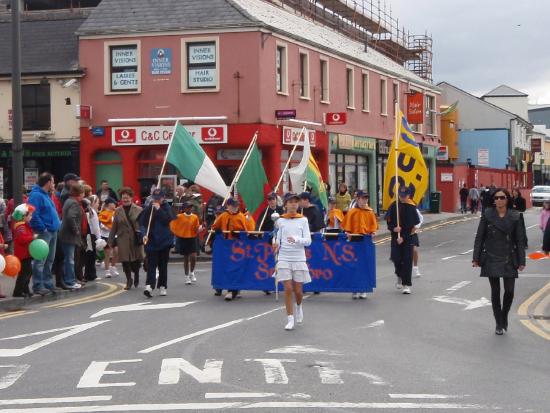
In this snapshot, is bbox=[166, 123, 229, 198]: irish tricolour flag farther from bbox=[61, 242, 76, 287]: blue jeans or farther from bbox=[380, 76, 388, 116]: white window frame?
bbox=[380, 76, 388, 116]: white window frame

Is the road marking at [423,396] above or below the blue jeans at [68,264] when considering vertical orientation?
below

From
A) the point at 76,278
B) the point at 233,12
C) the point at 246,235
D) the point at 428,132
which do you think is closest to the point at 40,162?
the point at 233,12

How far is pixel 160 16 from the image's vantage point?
108 ft

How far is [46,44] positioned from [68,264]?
19.0 meters

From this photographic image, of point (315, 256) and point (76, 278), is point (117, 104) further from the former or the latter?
point (315, 256)

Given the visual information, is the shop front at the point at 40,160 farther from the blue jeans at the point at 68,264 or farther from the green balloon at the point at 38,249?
the green balloon at the point at 38,249

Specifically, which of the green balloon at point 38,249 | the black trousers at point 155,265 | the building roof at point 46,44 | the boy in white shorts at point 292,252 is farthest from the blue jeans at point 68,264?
the building roof at point 46,44

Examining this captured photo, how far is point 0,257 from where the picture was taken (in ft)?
46.8

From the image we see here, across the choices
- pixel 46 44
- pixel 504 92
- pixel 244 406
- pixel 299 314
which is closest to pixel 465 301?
pixel 299 314

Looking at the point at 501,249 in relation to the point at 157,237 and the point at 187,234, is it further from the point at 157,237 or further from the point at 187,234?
the point at 187,234

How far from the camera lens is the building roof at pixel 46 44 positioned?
33.4m

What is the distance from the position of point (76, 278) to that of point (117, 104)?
15.3 m

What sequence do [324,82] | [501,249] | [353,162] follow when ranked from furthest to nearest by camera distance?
1. [353,162]
2. [324,82]
3. [501,249]

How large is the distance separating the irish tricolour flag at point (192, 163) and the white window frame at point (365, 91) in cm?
2362
